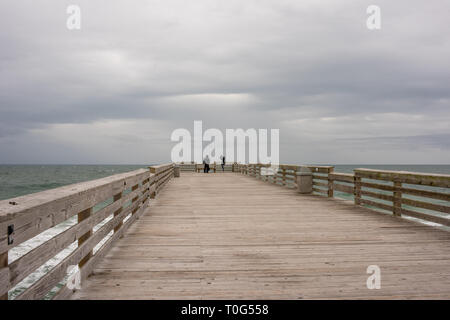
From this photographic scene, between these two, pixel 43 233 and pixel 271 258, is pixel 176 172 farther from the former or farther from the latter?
pixel 271 258

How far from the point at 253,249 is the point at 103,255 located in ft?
7.07

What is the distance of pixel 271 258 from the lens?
4977 millimetres

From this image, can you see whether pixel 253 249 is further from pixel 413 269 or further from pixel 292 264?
pixel 413 269

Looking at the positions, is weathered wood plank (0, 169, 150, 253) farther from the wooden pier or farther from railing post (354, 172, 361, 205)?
railing post (354, 172, 361, 205)

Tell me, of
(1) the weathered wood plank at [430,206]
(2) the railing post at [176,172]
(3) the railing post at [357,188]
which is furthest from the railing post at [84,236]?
(2) the railing post at [176,172]

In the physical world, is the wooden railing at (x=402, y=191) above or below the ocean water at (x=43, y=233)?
above

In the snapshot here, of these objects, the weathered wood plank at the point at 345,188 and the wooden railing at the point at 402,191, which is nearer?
the wooden railing at the point at 402,191

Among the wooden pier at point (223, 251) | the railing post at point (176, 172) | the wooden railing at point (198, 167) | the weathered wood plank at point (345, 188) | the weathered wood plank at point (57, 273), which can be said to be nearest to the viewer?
the weathered wood plank at point (57, 273)

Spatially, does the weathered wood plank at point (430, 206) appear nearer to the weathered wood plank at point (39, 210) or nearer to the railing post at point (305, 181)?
the railing post at point (305, 181)

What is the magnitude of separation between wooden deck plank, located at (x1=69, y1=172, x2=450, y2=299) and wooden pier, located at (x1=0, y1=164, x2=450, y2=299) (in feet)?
0.04

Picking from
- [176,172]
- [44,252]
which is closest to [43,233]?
[44,252]

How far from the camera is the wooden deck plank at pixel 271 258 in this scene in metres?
3.78

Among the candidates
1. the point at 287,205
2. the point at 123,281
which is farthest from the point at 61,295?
the point at 287,205

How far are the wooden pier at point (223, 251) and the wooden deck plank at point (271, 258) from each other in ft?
0.04
